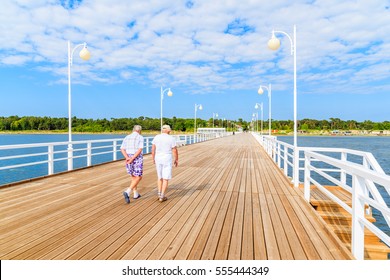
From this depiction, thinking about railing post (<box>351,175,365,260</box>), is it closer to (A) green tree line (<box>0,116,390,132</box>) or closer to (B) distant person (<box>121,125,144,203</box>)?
(B) distant person (<box>121,125,144,203</box>)

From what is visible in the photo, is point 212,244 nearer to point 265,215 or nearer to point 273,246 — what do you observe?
point 273,246

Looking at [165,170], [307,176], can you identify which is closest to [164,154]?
[165,170]

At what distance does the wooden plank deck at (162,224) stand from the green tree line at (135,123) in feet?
201

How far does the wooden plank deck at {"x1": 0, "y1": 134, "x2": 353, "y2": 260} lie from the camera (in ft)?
9.36

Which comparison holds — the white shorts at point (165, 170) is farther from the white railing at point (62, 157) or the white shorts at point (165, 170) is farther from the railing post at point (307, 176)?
the white railing at point (62, 157)

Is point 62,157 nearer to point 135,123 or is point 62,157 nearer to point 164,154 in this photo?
point 164,154

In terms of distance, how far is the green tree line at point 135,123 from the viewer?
73312 millimetres

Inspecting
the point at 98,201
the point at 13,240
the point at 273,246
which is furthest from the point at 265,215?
the point at 13,240

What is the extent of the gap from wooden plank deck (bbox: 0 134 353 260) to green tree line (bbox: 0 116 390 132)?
61235 millimetres

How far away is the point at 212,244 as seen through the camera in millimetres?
3045

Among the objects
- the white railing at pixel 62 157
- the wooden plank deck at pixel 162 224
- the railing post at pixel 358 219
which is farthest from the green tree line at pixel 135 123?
the railing post at pixel 358 219

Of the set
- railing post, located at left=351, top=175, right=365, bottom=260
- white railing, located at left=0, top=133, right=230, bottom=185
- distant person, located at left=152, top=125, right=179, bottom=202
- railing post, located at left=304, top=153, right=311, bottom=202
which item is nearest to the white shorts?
distant person, located at left=152, top=125, right=179, bottom=202

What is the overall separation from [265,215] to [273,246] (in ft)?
3.86

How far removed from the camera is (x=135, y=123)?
7394 centimetres
